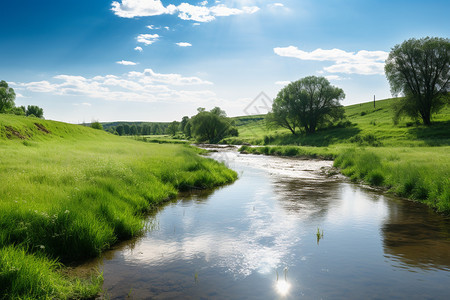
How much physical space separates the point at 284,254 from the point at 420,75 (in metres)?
51.8

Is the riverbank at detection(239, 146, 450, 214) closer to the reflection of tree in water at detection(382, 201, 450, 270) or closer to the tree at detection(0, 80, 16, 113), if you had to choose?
the reflection of tree in water at detection(382, 201, 450, 270)

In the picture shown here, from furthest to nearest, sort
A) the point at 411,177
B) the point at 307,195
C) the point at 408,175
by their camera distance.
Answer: the point at 307,195 < the point at 408,175 < the point at 411,177

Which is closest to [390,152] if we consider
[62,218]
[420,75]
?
[62,218]

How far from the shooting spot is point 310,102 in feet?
210

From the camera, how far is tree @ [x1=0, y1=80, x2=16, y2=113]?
3078 inches

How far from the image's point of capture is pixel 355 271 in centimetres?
698

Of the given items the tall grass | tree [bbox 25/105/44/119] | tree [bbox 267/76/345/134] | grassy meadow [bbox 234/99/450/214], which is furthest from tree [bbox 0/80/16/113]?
the tall grass

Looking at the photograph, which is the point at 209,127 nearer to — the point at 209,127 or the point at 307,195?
the point at 209,127

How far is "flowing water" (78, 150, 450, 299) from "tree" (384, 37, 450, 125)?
43.4 meters

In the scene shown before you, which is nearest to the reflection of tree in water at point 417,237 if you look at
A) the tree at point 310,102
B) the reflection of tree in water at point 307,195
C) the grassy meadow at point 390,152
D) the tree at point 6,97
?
the grassy meadow at point 390,152

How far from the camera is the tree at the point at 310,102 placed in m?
63.5

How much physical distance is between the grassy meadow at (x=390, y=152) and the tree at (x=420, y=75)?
11.8 feet

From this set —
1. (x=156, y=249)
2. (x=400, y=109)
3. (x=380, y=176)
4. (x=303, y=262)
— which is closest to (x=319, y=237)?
(x=303, y=262)

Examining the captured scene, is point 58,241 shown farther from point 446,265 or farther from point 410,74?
point 410,74
